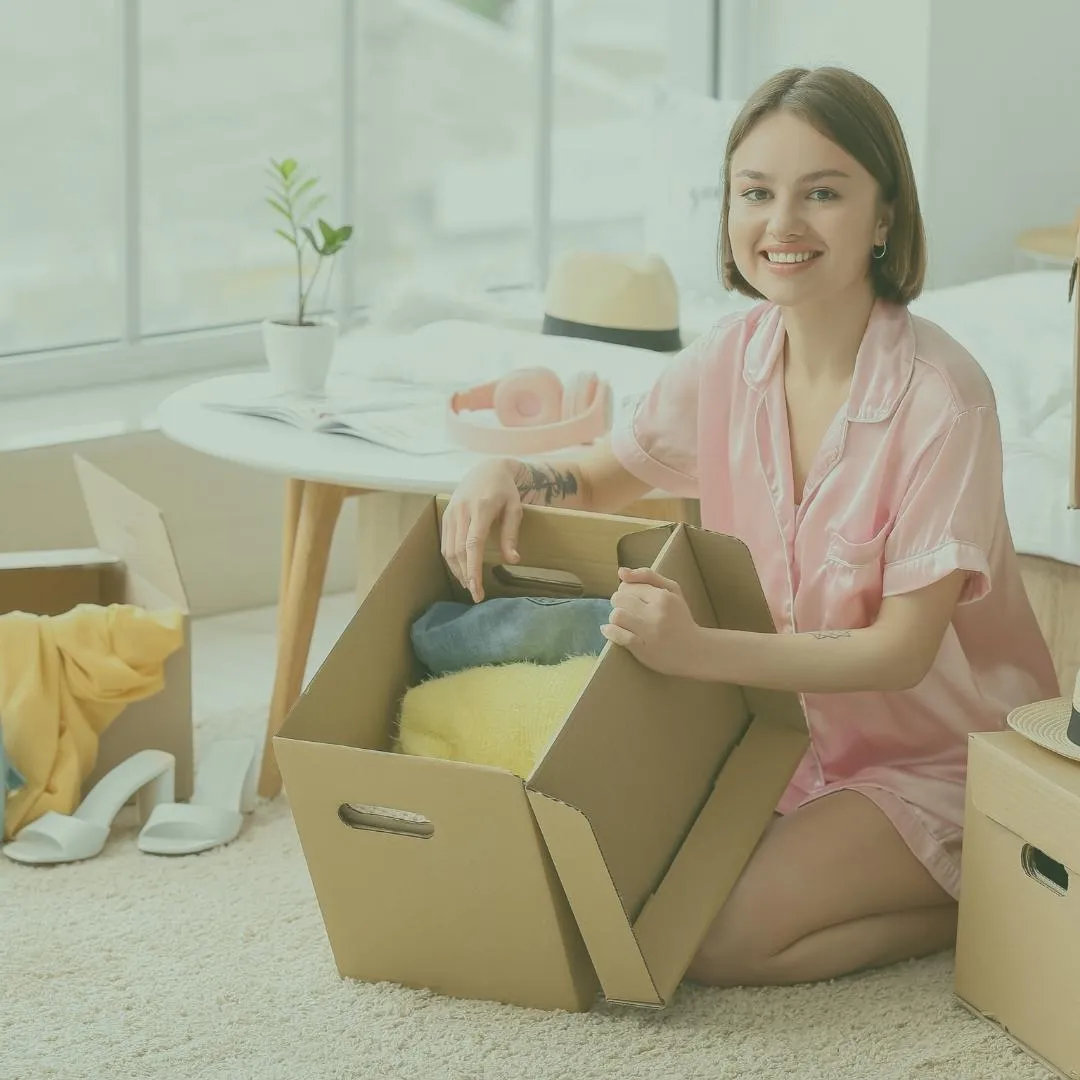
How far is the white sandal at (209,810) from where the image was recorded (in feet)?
6.92

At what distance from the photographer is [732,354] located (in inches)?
73.9

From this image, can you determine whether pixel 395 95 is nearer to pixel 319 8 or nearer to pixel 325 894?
pixel 319 8

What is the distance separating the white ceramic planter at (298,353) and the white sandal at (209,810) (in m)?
0.49

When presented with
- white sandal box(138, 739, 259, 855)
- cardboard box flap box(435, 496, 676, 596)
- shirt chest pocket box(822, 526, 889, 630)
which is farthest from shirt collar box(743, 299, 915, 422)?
white sandal box(138, 739, 259, 855)

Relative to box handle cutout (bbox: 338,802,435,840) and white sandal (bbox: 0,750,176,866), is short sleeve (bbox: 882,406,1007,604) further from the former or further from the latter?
white sandal (bbox: 0,750,176,866)

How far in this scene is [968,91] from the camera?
12.6 feet

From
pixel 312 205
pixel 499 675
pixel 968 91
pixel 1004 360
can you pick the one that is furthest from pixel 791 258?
pixel 968 91

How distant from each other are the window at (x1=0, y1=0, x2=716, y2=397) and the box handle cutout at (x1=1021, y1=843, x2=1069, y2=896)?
6.21ft

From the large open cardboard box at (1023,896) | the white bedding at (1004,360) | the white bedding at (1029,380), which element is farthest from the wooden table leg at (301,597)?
the large open cardboard box at (1023,896)

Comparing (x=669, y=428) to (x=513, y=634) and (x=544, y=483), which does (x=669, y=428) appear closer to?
(x=544, y=483)

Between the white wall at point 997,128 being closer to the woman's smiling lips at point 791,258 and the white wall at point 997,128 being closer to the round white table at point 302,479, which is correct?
the round white table at point 302,479

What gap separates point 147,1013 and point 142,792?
0.51 meters

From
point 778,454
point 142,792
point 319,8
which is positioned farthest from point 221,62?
point 778,454

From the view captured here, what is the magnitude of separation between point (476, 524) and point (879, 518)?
0.37m
